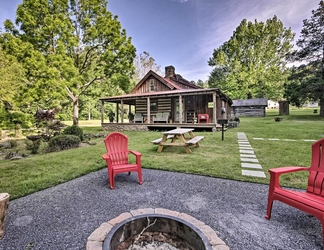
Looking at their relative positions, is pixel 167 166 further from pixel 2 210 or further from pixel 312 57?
pixel 312 57

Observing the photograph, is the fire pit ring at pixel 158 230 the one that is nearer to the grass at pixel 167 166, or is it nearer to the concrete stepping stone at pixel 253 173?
the grass at pixel 167 166

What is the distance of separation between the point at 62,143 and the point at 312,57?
83.4 feet

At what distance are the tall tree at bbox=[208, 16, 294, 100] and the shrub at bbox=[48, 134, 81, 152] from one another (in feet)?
88.0

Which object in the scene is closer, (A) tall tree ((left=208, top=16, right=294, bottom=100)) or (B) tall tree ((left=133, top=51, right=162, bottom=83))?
(A) tall tree ((left=208, top=16, right=294, bottom=100))

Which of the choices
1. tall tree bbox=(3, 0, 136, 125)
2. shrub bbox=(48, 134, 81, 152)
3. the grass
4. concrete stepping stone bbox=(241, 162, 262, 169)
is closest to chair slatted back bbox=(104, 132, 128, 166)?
the grass

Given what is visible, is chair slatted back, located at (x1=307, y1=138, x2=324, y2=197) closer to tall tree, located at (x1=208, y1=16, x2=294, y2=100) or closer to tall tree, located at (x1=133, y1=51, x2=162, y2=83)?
tall tree, located at (x1=208, y1=16, x2=294, y2=100)

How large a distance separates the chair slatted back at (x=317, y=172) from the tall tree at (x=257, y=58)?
2882 cm

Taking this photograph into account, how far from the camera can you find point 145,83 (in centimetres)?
1698

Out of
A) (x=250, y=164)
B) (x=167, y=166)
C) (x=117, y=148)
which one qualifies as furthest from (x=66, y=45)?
(x=250, y=164)

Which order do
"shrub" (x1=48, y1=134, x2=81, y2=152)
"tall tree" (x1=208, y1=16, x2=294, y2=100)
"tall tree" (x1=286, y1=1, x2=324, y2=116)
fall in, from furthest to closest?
"tall tree" (x1=208, y1=16, x2=294, y2=100) < "tall tree" (x1=286, y1=1, x2=324, y2=116) < "shrub" (x1=48, y1=134, x2=81, y2=152)

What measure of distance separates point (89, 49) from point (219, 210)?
16434 millimetres

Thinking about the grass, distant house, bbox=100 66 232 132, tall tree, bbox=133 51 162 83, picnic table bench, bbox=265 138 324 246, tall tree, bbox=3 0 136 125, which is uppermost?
tall tree, bbox=133 51 162 83

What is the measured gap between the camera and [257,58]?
93.0 feet

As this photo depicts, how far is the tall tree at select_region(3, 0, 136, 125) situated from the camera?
11875mm
